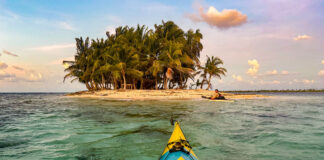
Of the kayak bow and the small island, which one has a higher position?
the small island

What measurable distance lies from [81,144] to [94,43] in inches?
1242

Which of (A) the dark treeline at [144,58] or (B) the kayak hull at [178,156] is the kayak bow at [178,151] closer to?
(B) the kayak hull at [178,156]

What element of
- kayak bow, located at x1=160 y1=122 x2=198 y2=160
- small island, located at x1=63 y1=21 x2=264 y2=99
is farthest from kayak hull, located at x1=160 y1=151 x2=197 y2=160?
small island, located at x1=63 y1=21 x2=264 y2=99

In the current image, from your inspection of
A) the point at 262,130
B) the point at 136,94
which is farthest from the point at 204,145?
the point at 136,94

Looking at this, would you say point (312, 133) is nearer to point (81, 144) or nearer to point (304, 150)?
point (304, 150)

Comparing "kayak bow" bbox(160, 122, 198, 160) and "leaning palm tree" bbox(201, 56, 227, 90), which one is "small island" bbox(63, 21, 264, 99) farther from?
"kayak bow" bbox(160, 122, 198, 160)

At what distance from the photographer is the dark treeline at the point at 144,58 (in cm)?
2909

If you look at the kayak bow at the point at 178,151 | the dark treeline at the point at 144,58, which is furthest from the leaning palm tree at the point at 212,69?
the kayak bow at the point at 178,151

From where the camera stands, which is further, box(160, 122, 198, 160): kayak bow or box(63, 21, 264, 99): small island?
box(63, 21, 264, 99): small island

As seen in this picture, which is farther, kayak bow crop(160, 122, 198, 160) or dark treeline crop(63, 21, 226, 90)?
dark treeline crop(63, 21, 226, 90)

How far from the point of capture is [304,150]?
511 cm

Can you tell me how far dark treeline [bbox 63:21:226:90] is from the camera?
29.1 m

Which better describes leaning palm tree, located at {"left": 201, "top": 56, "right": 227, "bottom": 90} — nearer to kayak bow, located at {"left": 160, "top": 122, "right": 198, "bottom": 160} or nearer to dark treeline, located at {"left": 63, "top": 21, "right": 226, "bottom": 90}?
dark treeline, located at {"left": 63, "top": 21, "right": 226, "bottom": 90}

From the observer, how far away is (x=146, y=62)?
30.4m
